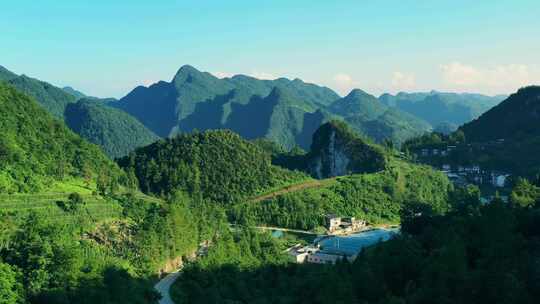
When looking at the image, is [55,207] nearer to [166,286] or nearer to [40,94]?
[166,286]

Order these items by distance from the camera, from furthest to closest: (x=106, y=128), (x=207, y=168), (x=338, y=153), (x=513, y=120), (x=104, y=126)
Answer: (x=104, y=126)
(x=106, y=128)
(x=513, y=120)
(x=338, y=153)
(x=207, y=168)

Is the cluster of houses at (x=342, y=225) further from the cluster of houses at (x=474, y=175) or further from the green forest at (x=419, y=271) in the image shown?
the cluster of houses at (x=474, y=175)

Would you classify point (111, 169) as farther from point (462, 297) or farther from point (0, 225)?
point (462, 297)

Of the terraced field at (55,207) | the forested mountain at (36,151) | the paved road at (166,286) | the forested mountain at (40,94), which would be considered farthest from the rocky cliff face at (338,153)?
the forested mountain at (40,94)

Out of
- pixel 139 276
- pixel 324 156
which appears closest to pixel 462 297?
pixel 139 276

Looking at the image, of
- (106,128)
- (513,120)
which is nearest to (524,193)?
(513,120)

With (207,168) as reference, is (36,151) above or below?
above

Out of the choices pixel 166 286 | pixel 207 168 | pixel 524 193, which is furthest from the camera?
pixel 207 168

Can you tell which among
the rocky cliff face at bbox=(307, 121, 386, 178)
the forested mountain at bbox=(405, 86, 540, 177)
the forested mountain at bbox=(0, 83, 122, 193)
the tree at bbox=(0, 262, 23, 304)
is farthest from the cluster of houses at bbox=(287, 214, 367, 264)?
the forested mountain at bbox=(405, 86, 540, 177)
